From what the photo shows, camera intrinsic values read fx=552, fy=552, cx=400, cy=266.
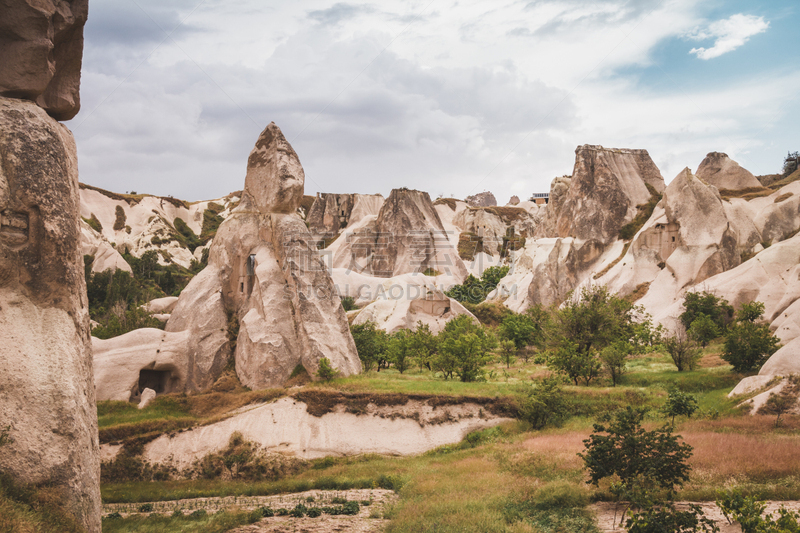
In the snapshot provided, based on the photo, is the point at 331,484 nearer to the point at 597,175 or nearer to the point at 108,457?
the point at 108,457

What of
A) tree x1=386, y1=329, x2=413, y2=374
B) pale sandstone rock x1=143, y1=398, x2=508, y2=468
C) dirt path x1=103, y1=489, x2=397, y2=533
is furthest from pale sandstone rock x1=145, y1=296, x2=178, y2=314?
dirt path x1=103, y1=489, x2=397, y2=533

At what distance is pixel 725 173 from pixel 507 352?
1620 inches

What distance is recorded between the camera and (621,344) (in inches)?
998

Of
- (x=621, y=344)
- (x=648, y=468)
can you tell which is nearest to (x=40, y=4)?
(x=648, y=468)

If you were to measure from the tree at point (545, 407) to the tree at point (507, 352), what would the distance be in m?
13.4

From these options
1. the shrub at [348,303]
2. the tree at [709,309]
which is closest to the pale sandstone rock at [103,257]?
the shrub at [348,303]

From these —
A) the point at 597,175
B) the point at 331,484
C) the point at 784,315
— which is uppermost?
the point at 597,175

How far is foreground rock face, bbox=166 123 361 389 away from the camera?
2150 centimetres

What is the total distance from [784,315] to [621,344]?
707cm

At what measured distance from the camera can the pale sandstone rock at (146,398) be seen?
19.5 meters

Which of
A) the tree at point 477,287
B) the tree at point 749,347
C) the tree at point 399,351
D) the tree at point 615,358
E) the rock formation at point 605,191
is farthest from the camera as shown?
the tree at point 477,287

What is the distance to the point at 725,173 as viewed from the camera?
194ft

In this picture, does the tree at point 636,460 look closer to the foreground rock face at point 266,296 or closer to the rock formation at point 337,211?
the foreground rock face at point 266,296

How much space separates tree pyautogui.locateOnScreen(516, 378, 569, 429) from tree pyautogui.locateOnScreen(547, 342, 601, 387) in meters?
4.89
